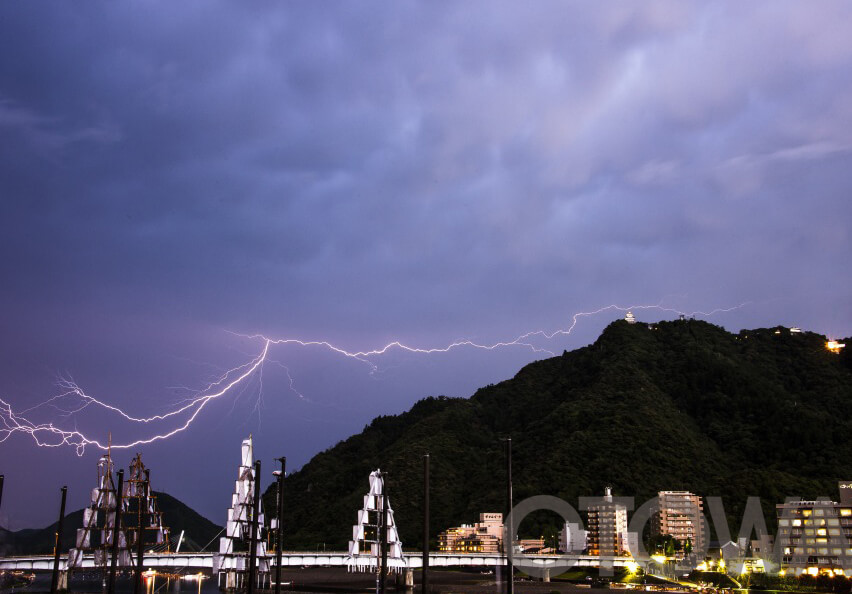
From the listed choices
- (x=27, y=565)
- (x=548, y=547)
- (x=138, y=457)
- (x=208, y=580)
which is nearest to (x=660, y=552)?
(x=548, y=547)

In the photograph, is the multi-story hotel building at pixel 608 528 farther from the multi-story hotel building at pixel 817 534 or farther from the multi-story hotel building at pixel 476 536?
the multi-story hotel building at pixel 817 534

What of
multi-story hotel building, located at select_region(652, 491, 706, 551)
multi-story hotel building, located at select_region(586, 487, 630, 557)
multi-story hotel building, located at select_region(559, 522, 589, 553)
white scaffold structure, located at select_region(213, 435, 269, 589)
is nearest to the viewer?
white scaffold structure, located at select_region(213, 435, 269, 589)

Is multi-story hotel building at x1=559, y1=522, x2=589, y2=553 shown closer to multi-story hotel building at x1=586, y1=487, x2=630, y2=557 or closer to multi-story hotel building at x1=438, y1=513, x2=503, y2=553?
multi-story hotel building at x1=586, y1=487, x2=630, y2=557

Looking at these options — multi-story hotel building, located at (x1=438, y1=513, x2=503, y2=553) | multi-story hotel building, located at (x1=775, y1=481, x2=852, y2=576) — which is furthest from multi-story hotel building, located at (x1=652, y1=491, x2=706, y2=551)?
multi-story hotel building, located at (x1=438, y1=513, x2=503, y2=553)

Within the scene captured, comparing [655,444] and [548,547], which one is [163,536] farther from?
[655,444]

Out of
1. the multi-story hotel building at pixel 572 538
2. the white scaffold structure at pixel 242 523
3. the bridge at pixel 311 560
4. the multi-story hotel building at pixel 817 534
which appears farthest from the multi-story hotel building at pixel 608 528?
the white scaffold structure at pixel 242 523

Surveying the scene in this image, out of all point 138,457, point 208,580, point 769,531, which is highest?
point 138,457

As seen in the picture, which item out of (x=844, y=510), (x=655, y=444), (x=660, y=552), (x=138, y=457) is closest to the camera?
(x=138, y=457)
